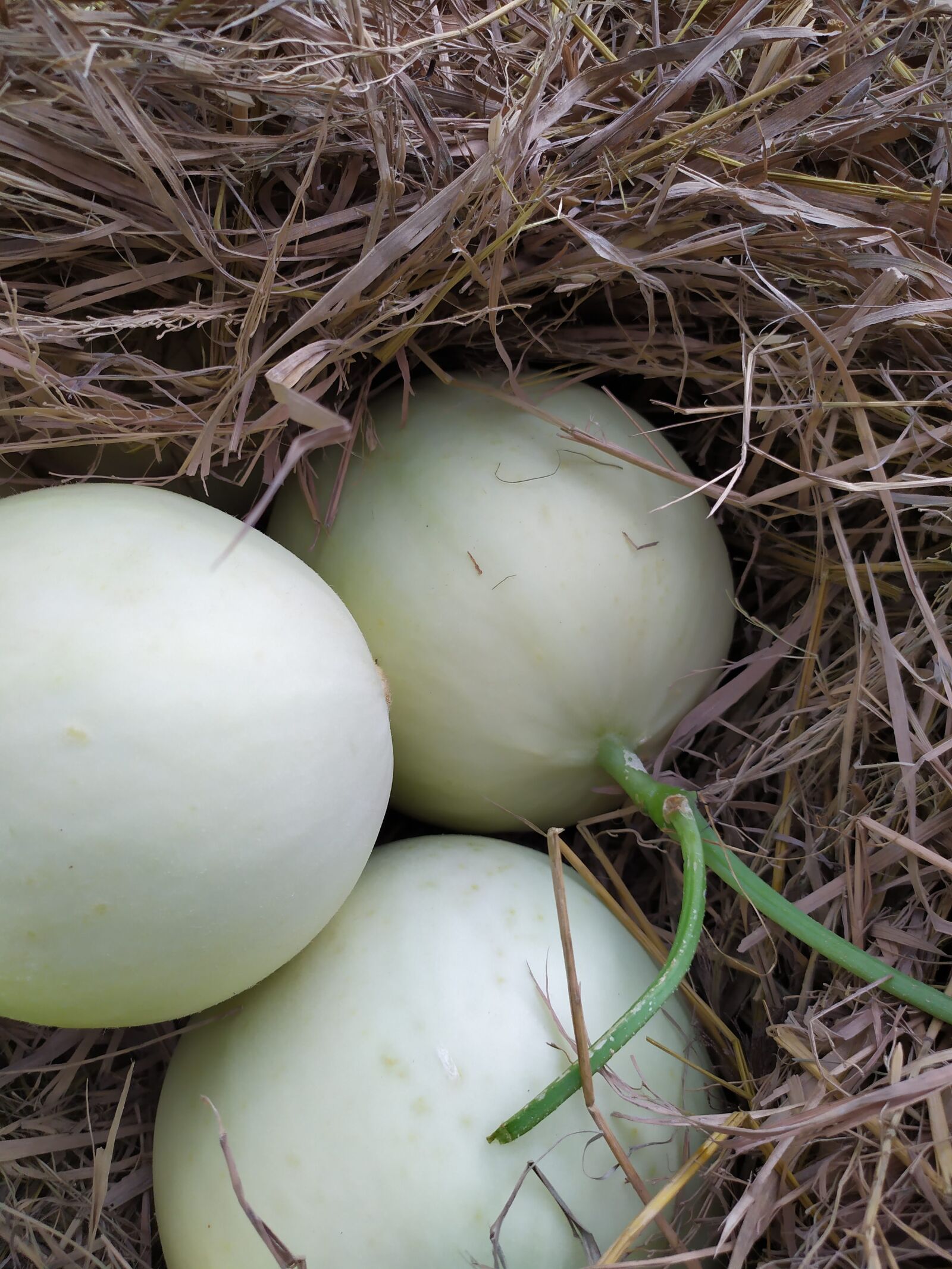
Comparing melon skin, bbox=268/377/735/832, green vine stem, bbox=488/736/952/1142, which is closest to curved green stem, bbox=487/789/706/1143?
green vine stem, bbox=488/736/952/1142

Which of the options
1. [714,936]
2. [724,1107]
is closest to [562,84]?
[714,936]

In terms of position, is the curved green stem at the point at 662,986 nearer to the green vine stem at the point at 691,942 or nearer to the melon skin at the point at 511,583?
the green vine stem at the point at 691,942

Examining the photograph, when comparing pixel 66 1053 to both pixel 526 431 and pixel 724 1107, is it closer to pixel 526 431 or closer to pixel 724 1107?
pixel 724 1107

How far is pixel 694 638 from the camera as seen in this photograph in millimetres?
861

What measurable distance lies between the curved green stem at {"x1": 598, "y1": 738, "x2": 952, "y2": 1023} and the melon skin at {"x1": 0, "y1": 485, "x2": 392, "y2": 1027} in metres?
0.21

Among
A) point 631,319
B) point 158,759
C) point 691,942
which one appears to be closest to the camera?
point 158,759

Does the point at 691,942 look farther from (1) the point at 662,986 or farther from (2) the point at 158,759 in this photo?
(2) the point at 158,759

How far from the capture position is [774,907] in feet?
2.36

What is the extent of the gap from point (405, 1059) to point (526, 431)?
47cm

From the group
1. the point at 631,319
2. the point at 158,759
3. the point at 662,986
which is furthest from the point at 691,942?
the point at 631,319

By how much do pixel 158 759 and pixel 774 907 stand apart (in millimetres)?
432

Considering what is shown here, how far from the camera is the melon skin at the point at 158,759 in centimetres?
57

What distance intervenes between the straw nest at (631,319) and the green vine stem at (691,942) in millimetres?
28

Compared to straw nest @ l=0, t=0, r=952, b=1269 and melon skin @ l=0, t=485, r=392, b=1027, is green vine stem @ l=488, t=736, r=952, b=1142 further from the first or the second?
melon skin @ l=0, t=485, r=392, b=1027
